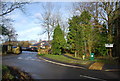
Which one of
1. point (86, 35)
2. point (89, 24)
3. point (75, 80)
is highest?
point (89, 24)

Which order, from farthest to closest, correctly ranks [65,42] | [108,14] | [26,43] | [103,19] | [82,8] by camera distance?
[26,43]
[65,42]
[82,8]
[103,19]
[108,14]

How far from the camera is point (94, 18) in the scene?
2248 cm

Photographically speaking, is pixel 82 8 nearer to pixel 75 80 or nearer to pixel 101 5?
pixel 101 5

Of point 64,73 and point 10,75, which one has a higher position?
point 10,75

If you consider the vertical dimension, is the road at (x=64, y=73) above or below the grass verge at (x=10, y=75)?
below

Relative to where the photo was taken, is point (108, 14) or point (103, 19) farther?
point (103, 19)

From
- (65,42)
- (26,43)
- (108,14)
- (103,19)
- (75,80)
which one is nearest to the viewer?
(75,80)

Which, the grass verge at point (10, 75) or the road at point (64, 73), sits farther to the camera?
the road at point (64, 73)

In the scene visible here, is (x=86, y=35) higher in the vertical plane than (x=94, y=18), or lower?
lower

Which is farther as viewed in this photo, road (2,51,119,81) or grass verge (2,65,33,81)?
road (2,51,119,81)

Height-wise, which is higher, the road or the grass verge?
the grass verge

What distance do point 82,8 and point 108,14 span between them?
5.21m

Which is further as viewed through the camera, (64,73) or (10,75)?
(64,73)

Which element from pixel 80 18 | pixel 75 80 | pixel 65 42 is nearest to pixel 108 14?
pixel 80 18
